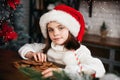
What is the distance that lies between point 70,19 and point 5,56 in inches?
15.8

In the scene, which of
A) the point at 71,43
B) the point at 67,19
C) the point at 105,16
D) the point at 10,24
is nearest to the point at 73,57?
the point at 71,43

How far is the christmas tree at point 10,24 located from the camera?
218cm

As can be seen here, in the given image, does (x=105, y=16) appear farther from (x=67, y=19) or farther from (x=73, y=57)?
(x=73, y=57)

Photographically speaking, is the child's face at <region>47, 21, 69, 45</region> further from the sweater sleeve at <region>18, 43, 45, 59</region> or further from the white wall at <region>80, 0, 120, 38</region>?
the white wall at <region>80, 0, 120, 38</region>

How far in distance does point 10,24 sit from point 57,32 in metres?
1.32

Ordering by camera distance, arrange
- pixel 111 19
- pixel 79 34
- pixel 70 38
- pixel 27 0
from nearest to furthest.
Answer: pixel 70 38
pixel 79 34
pixel 111 19
pixel 27 0

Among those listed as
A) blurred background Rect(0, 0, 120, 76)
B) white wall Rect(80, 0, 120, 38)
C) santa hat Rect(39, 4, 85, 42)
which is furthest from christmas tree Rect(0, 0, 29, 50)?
white wall Rect(80, 0, 120, 38)

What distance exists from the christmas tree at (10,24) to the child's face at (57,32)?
99 centimetres

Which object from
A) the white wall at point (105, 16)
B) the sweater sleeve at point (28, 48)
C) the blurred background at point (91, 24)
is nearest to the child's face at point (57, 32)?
the sweater sleeve at point (28, 48)

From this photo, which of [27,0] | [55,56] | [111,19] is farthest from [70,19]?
[27,0]

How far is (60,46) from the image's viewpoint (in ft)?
4.19

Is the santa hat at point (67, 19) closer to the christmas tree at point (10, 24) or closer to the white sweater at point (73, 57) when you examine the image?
the white sweater at point (73, 57)

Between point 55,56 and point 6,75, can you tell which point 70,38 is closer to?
point 55,56

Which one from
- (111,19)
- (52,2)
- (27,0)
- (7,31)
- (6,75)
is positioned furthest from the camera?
(27,0)
